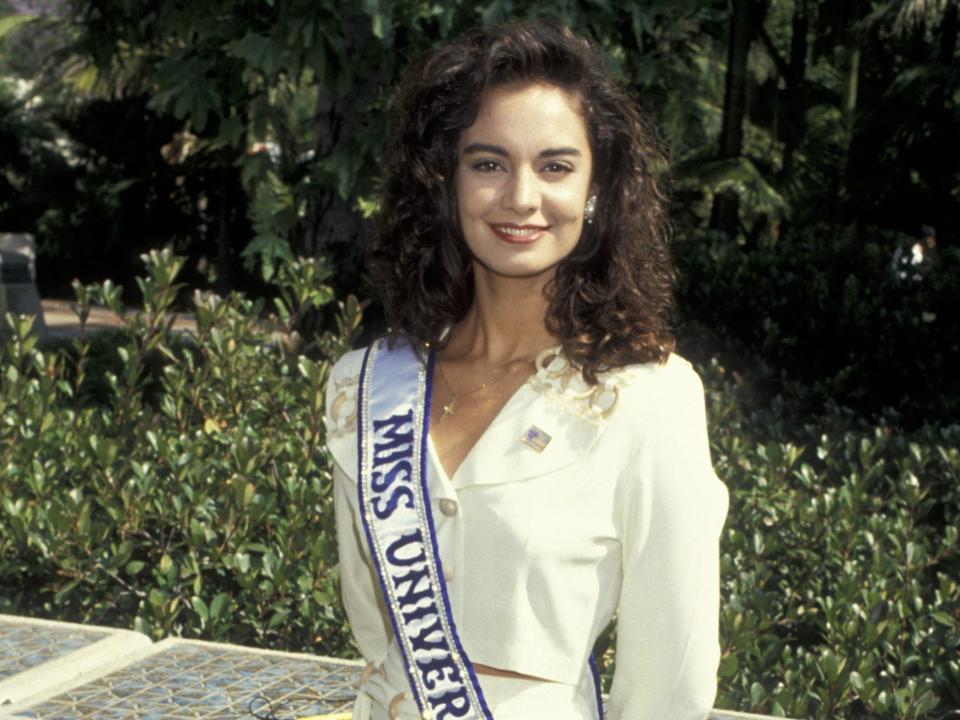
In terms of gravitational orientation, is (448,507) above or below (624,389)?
below

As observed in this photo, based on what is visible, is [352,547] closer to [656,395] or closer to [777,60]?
[656,395]

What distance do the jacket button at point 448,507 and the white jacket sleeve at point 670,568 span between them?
0.27 metres

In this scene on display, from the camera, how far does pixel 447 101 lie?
236cm

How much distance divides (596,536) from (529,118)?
670 millimetres

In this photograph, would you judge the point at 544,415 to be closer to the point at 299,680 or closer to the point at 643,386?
the point at 643,386

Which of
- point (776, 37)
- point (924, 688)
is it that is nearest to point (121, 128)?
point (776, 37)

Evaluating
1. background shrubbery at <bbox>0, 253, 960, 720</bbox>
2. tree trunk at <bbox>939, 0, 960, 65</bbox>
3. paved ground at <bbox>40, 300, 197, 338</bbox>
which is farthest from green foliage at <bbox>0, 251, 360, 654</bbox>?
tree trunk at <bbox>939, 0, 960, 65</bbox>

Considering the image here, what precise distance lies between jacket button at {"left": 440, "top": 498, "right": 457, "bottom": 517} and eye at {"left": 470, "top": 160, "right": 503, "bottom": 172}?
0.53m

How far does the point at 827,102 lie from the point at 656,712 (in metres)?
18.8

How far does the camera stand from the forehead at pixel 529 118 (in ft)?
7.36

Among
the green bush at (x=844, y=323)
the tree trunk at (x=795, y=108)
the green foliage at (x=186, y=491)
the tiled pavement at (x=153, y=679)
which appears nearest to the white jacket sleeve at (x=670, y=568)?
the tiled pavement at (x=153, y=679)

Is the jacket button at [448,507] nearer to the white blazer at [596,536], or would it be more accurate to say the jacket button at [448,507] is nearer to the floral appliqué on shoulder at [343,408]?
the white blazer at [596,536]

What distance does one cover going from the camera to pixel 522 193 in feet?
7.29

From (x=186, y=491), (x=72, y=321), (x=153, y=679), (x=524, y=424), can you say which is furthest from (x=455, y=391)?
(x=72, y=321)
